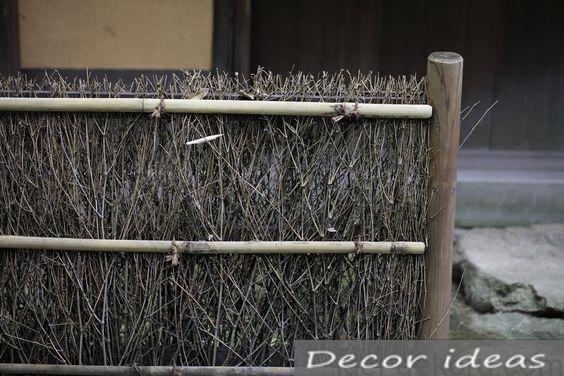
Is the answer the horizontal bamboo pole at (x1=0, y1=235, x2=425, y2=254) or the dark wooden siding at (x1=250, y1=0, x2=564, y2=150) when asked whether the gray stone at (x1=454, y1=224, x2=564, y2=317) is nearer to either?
the dark wooden siding at (x1=250, y1=0, x2=564, y2=150)

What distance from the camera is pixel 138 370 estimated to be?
354cm

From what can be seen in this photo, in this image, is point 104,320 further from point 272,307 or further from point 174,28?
point 174,28

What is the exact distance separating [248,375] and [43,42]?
300cm

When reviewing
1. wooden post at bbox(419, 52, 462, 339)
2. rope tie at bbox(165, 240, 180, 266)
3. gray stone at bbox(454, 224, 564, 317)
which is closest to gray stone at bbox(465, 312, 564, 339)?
gray stone at bbox(454, 224, 564, 317)

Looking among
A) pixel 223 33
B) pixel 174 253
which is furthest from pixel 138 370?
pixel 223 33

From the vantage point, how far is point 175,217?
137 inches

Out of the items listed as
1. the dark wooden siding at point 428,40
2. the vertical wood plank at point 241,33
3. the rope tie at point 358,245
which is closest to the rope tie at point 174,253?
the rope tie at point 358,245

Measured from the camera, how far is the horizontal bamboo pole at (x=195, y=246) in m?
3.47

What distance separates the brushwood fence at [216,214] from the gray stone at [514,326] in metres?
1.65

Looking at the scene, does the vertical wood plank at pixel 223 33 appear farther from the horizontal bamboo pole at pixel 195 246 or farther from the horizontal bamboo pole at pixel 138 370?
the horizontal bamboo pole at pixel 138 370

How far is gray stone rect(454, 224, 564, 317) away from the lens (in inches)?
206

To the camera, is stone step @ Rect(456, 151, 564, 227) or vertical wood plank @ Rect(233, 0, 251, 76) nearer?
vertical wood plank @ Rect(233, 0, 251, 76)

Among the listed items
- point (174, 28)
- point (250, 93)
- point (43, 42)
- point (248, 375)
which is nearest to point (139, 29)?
point (174, 28)

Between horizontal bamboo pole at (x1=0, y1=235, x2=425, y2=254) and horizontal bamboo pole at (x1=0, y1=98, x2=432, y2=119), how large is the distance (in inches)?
19.5
